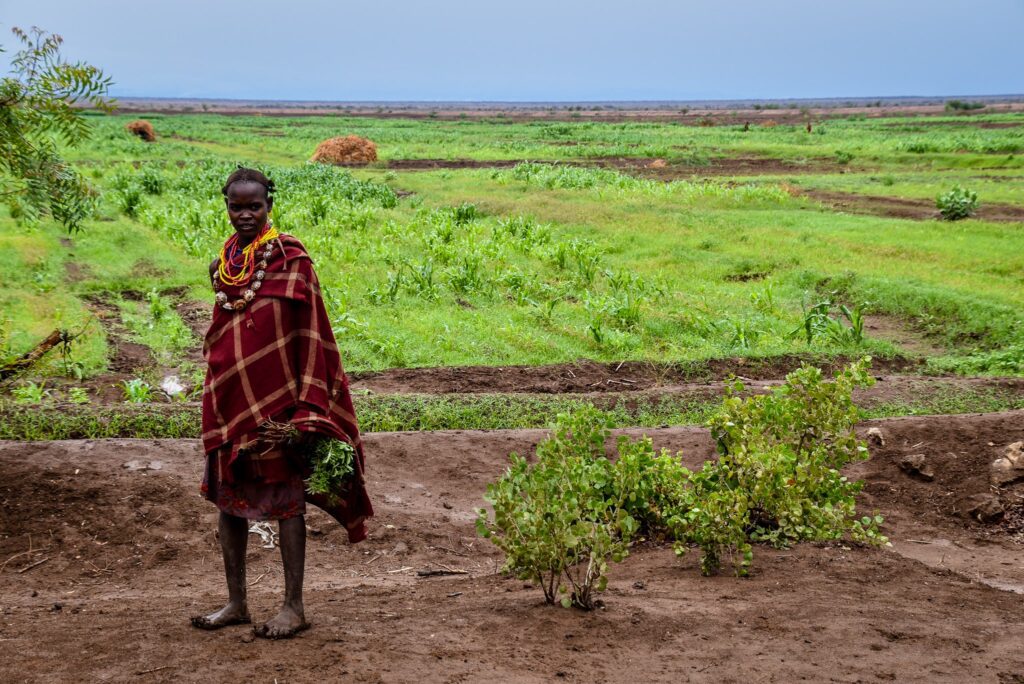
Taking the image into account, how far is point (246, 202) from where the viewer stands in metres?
3.90

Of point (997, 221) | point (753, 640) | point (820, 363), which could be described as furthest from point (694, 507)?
point (997, 221)

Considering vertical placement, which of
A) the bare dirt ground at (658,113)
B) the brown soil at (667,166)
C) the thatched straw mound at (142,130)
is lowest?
the brown soil at (667,166)

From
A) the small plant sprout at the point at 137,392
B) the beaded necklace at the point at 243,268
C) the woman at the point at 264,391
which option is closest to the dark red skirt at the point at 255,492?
the woman at the point at 264,391

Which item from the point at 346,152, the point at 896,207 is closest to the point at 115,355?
the point at 896,207

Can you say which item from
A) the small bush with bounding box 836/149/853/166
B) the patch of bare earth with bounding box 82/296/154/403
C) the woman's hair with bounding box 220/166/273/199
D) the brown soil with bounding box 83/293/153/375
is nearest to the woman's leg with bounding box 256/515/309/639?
the woman's hair with bounding box 220/166/273/199

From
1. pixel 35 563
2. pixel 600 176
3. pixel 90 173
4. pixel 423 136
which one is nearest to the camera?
pixel 35 563

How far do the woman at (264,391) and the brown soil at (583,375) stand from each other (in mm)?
5119

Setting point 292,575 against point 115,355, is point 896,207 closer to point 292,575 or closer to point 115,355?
point 115,355

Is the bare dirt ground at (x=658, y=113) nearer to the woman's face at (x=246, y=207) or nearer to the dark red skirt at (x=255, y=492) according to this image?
the woman's face at (x=246, y=207)

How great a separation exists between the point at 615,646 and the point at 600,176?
2444 centimetres

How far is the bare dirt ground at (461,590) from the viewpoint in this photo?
11.4 feet

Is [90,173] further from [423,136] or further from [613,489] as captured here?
[423,136]

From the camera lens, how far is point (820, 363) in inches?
386

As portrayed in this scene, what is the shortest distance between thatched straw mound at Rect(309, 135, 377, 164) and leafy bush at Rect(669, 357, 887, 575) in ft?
97.4
